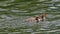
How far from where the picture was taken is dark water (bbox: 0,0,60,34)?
1273 centimetres

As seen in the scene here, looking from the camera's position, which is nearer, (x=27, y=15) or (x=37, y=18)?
(x=37, y=18)

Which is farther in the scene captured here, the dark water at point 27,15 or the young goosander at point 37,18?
the young goosander at point 37,18

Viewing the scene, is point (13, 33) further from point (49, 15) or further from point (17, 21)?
point (49, 15)

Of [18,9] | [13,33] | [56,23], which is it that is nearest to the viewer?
[13,33]

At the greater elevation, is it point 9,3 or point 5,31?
point 9,3

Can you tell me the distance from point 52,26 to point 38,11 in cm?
211

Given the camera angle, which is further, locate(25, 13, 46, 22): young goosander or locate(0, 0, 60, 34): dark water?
locate(25, 13, 46, 22): young goosander

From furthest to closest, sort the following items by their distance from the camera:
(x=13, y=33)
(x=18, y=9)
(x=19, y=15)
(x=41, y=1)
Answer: (x=41, y=1) → (x=18, y=9) → (x=19, y=15) → (x=13, y=33)

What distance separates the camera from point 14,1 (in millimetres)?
16844

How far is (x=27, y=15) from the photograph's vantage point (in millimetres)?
14477

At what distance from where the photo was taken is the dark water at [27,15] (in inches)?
501

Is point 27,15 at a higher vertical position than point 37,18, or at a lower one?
higher

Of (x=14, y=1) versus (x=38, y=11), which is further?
(x=14, y=1)

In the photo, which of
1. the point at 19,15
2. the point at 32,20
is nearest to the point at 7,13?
the point at 19,15
